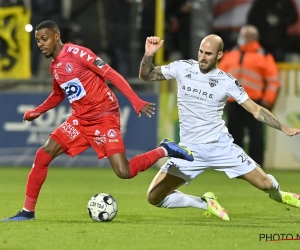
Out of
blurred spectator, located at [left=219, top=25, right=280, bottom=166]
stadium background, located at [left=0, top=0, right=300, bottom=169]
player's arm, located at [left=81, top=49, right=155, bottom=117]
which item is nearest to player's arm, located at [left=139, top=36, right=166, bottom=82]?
player's arm, located at [left=81, top=49, right=155, bottom=117]

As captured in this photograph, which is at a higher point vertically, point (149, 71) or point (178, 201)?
point (149, 71)

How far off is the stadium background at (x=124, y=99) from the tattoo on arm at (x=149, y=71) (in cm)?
634

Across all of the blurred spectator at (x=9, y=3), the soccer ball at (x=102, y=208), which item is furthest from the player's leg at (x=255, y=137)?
the soccer ball at (x=102, y=208)

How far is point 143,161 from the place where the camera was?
856 centimetres

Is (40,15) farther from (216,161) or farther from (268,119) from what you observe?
(268,119)

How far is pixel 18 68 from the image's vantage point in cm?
1561

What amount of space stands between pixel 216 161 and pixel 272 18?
25.2 ft

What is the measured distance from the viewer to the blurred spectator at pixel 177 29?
1606 centimetres

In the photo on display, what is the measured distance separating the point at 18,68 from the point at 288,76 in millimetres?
4838

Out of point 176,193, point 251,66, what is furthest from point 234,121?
point 176,193

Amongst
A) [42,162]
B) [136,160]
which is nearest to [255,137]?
[136,160]

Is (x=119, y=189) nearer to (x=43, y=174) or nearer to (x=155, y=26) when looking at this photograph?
(x=43, y=174)

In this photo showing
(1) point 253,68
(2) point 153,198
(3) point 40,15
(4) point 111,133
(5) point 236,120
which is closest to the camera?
(4) point 111,133

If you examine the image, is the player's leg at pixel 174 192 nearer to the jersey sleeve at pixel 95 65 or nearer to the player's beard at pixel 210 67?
the player's beard at pixel 210 67
